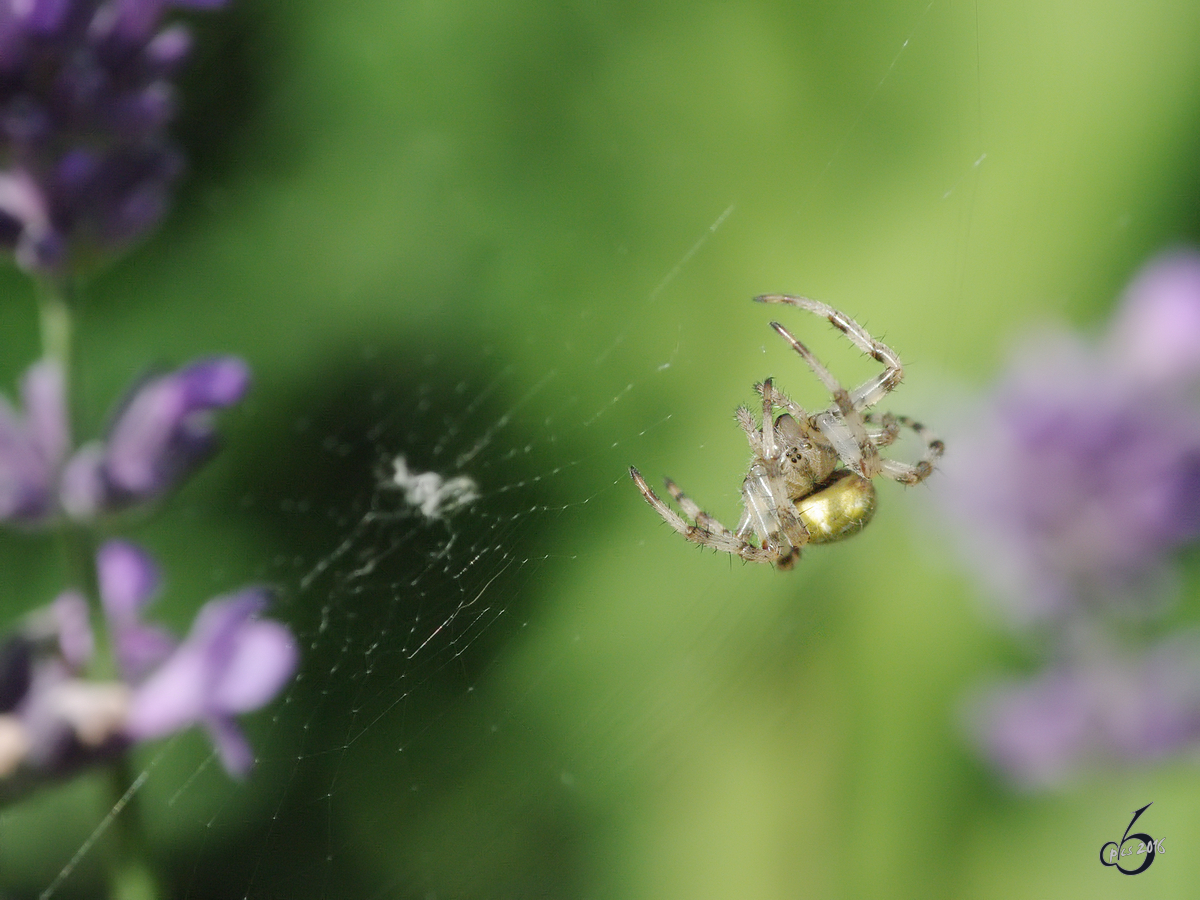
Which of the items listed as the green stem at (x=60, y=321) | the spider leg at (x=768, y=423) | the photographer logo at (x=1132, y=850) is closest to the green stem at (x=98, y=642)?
the green stem at (x=60, y=321)

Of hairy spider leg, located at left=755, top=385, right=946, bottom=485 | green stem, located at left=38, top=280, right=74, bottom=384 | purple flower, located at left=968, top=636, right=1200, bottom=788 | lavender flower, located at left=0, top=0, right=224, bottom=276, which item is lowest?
purple flower, located at left=968, top=636, right=1200, bottom=788

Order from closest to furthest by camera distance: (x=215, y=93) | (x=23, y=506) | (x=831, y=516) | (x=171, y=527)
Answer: (x=23, y=506)
(x=831, y=516)
(x=171, y=527)
(x=215, y=93)

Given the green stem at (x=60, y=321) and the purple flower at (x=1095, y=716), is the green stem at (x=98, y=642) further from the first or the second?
the purple flower at (x=1095, y=716)

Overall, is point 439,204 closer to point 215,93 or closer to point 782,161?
point 215,93

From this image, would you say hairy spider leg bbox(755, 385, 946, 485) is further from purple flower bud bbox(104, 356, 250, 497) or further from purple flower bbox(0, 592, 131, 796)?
purple flower bbox(0, 592, 131, 796)

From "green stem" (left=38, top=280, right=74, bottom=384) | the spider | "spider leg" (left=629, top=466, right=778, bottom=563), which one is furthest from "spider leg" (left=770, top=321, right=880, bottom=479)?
"green stem" (left=38, top=280, right=74, bottom=384)

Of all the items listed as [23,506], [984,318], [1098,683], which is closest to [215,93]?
[23,506]

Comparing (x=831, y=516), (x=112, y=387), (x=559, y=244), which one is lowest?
(x=831, y=516)
